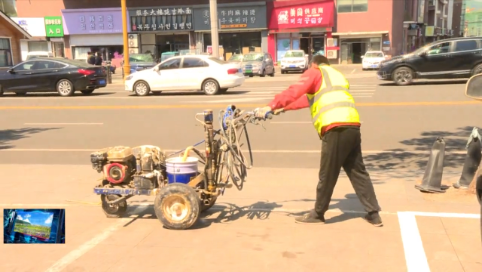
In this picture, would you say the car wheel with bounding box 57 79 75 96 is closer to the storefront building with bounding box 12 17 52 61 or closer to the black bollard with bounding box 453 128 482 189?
the black bollard with bounding box 453 128 482 189

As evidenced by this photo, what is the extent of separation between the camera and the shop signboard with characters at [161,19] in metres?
44.9

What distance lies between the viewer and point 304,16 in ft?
140

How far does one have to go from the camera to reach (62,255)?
4586mm

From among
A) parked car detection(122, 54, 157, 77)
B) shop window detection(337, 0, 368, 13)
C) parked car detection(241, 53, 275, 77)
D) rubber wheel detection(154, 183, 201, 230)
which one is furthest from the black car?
Result: shop window detection(337, 0, 368, 13)

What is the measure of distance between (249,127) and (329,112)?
24.1 feet

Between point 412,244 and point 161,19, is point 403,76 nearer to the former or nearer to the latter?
point 412,244

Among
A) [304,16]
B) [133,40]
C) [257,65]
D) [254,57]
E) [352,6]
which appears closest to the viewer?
[257,65]

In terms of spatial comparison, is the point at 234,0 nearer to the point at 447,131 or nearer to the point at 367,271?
the point at 447,131

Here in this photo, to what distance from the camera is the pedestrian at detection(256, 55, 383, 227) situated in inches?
191

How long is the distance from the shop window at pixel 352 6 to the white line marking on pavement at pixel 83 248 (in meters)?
40.1

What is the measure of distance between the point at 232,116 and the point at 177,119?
8363mm

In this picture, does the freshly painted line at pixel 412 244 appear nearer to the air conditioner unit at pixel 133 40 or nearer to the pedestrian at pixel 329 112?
the pedestrian at pixel 329 112

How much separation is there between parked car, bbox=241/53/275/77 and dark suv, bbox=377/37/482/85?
1201 centimetres

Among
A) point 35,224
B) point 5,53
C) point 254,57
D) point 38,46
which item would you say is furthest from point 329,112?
point 38,46
